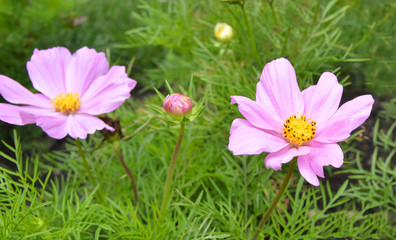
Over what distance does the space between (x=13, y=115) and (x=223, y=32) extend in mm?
610

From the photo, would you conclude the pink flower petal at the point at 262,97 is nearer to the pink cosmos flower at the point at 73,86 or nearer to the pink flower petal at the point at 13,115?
the pink cosmos flower at the point at 73,86

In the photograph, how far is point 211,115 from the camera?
1.08 m

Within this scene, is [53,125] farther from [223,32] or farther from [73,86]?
[223,32]

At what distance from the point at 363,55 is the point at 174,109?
765mm

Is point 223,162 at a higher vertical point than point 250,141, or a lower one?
lower

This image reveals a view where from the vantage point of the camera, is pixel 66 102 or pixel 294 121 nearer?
pixel 294 121

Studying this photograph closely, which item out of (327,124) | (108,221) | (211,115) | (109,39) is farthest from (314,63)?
(109,39)

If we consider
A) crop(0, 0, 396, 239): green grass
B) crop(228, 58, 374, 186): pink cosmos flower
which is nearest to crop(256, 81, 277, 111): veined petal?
crop(228, 58, 374, 186): pink cosmos flower

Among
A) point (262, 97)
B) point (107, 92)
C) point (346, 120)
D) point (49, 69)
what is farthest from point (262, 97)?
point (49, 69)

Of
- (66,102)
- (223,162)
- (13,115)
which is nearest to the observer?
(13,115)

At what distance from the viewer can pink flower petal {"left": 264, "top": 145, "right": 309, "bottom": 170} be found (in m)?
0.53

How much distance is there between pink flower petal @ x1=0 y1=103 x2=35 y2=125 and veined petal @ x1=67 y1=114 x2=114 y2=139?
6cm

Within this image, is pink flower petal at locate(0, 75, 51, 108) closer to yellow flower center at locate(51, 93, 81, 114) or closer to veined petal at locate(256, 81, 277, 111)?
yellow flower center at locate(51, 93, 81, 114)

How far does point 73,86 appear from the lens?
2.50 ft
